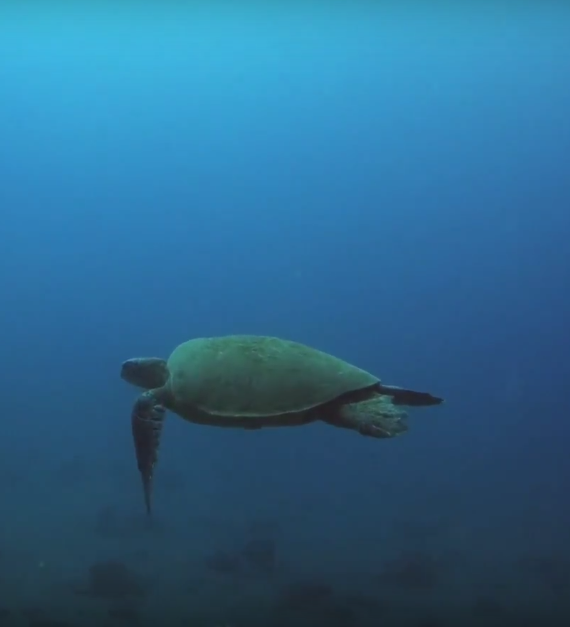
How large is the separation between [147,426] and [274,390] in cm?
42

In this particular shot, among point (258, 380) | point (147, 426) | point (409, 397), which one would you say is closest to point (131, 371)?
point (147, 426)

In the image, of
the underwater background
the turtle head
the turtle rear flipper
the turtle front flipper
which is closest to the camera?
the turtle rear flipper

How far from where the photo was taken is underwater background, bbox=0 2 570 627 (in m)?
2.90

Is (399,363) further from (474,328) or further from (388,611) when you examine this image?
(388,611)

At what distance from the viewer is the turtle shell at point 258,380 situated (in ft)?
6.14

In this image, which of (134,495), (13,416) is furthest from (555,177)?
(13,416)

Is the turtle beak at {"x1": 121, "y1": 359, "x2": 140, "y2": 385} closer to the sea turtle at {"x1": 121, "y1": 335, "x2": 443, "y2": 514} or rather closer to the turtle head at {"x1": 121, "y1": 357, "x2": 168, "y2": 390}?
the turtle head at {"x1": 121, "y1": 357, "x2": 168, "y2": 390}

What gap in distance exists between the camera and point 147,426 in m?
2.03

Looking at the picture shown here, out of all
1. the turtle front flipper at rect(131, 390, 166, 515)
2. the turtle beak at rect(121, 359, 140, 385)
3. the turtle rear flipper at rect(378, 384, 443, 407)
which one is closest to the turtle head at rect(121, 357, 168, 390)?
the turtle beak at rect(121, 359, 140, 385)

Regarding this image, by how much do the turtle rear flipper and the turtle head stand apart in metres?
0.67

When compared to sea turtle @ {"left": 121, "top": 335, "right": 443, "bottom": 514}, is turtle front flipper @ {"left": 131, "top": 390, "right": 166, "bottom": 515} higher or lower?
lower

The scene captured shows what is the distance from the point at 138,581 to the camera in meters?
2.88

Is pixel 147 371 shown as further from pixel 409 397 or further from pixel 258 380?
pixel 409 397

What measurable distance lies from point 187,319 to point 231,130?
1040mm
